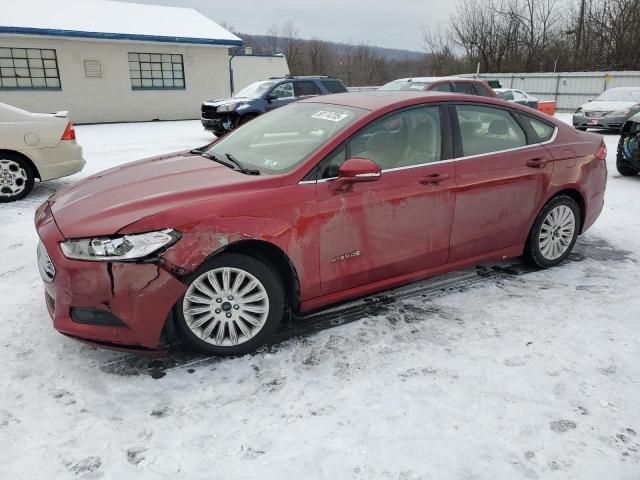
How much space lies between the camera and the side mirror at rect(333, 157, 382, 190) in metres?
3.04

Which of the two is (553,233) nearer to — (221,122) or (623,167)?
(623,167)

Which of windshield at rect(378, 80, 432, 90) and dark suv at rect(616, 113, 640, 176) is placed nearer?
dark suv at rect(616, 113, 640, 176)

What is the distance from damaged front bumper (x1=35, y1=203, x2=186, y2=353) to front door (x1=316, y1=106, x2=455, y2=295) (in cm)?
100

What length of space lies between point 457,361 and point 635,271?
2.38 metres

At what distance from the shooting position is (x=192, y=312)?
9.36 feet

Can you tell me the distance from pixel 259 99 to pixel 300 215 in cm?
1031

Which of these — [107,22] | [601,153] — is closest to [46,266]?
[601,153]

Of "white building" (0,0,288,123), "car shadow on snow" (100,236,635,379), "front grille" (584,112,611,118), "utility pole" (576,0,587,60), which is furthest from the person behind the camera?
"utility pole" (576,0,587,60)

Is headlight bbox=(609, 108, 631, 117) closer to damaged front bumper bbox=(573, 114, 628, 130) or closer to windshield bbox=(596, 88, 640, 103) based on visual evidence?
damaged front bumper bbox=(573, 114, 628, 130)

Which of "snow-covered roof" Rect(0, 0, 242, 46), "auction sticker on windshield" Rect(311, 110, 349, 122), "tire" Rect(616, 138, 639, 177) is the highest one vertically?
"snow-covered roof" Rect(0, 0, 242, 46)

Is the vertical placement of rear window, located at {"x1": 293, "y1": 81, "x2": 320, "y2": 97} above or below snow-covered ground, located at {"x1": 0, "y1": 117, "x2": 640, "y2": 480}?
above

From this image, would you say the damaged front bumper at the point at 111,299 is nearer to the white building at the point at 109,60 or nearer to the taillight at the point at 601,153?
the taillight at the point at 601,153

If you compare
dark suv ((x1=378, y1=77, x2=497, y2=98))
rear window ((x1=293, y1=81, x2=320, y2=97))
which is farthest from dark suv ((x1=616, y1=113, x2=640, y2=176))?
rear window ((x1=293, y1=81, x2=320, y2=97))

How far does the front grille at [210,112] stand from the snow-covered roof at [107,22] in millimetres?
7666
